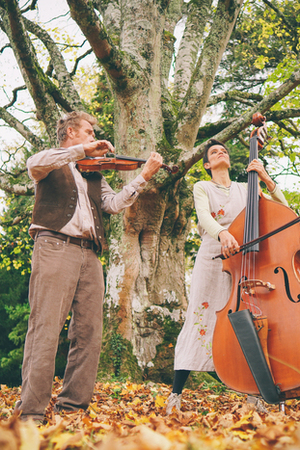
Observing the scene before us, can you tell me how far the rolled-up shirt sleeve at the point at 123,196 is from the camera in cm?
291

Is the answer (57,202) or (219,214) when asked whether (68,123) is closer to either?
(57,202)

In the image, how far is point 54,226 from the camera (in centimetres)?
250

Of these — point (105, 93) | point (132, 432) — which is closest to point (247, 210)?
point (132, 432)

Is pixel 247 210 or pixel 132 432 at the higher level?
pixel 247 210

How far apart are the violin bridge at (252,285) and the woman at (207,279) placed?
250 millimetres

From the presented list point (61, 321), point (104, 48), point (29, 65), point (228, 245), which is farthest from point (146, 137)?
point (61, 321)

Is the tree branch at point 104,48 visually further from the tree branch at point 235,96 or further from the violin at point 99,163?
the tree branch at point 235,96

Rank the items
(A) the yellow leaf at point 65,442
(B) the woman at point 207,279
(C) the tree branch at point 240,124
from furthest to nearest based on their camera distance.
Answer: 1. (C) the tree branch at point 240,124
2. (B) the woman at point 207,279
3. (A) the yellow leaf at point 65,442

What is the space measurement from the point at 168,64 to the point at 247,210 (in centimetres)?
438

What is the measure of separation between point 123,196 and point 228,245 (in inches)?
34.3

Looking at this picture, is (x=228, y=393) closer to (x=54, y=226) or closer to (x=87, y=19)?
(x=54, y=226)

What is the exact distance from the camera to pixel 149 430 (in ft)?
3.91

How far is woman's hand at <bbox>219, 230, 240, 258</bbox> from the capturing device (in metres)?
2.55

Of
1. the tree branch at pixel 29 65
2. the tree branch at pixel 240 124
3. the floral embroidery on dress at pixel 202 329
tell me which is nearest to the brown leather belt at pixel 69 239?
the floral embroidery on dress at pixel 202 329
